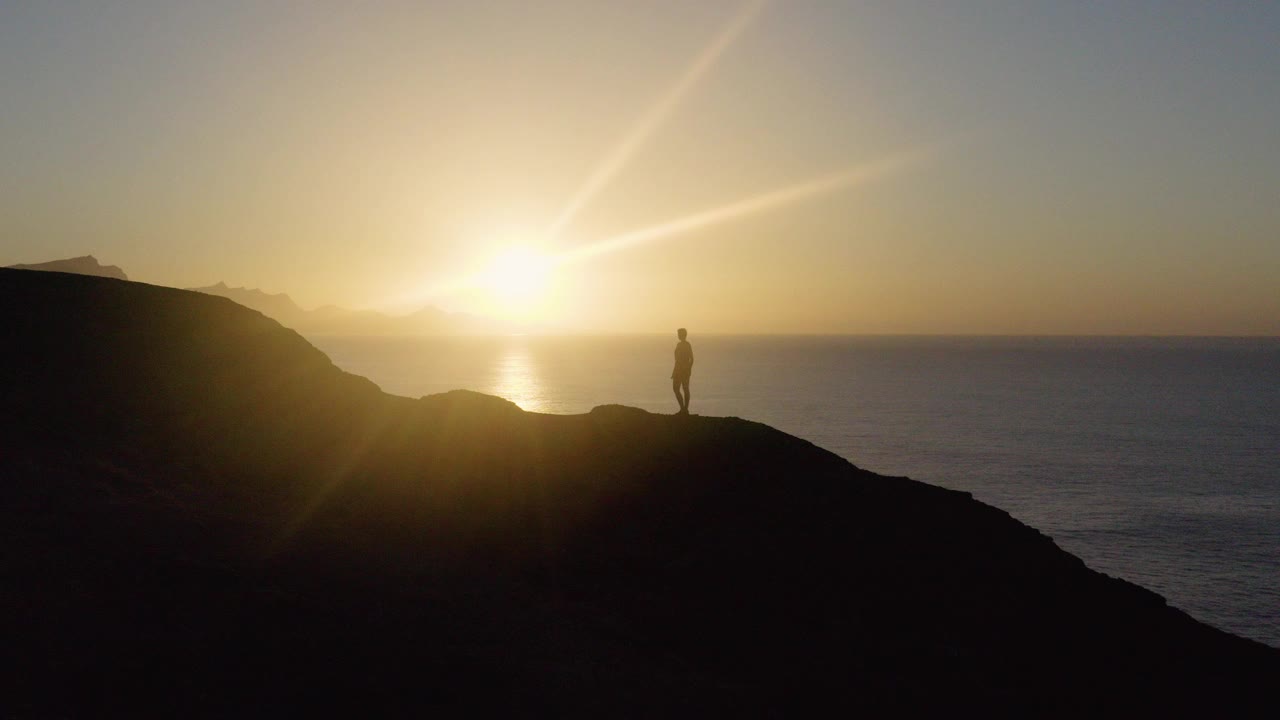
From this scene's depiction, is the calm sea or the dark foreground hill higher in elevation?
the dark foreground hill

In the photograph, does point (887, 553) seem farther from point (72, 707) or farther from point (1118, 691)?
point (72, 707)

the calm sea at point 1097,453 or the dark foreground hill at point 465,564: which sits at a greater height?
the dark foreground hill at point 465,564

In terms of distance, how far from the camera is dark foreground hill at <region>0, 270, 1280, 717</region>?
451 inches

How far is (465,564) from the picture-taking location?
1747 cm

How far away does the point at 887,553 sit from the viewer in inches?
887

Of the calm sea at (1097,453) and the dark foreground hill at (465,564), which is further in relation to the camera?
the calm sea at (1097,453)

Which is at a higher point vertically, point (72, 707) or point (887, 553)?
point (72, 707)

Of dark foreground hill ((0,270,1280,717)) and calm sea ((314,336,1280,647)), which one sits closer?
dark foreground hill ((0,270,1280,717))

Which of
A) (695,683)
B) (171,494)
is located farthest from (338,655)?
(171,494)

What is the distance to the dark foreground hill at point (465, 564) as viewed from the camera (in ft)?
37.6

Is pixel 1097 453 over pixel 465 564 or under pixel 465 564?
under

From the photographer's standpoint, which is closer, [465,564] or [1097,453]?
[465,564]

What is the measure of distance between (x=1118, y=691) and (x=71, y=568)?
23437mm

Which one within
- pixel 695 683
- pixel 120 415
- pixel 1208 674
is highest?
pixel 120 415
